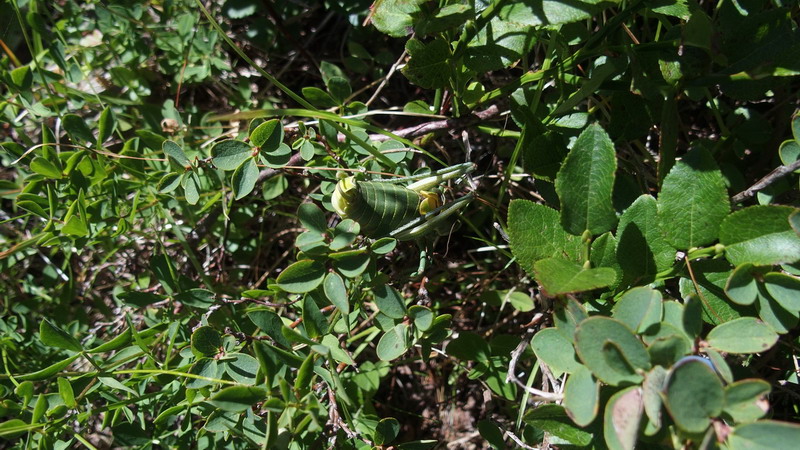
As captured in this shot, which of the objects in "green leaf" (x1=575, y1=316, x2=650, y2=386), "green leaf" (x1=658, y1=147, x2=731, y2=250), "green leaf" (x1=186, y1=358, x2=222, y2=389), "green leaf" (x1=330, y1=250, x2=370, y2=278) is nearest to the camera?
"green leaf" (x1=575, y1=316, x2=650, y2=386)

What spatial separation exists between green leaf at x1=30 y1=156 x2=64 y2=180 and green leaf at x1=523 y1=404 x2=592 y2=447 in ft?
4.66

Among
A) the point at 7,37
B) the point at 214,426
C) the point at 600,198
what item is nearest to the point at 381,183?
the point at 600,198

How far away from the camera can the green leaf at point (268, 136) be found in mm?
1394

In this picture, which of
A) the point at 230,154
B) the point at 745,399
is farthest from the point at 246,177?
the point at 745,399

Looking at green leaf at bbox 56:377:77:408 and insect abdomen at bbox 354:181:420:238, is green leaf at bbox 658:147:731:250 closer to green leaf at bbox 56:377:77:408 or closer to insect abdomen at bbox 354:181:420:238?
insect abdomen at bbox 354:181:420:238

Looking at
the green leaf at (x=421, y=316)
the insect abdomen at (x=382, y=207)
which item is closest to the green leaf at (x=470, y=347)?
the green leaf at (x=421, y=316)

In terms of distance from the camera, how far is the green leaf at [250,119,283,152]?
139cm

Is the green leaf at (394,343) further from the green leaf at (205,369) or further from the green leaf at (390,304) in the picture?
the green leaf at (205,369)

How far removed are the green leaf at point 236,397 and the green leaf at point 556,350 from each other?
1.81 ft

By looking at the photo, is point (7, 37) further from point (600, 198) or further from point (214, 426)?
point (600, 198)

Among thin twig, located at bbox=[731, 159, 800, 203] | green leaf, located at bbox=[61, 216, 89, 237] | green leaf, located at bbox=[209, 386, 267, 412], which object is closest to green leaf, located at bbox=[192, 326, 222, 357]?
green leaf, located at bbox=[209, 386, 267, 412]

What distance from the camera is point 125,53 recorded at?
7.37 ft

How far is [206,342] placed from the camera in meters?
1.39

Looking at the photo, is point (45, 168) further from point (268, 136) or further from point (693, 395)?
point (693, 395)
